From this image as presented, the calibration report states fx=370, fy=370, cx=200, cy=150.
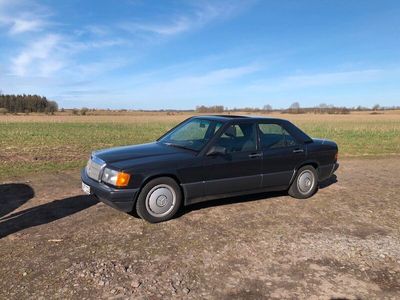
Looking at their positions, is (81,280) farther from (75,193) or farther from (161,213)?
(75,193)

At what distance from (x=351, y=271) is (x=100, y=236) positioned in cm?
305

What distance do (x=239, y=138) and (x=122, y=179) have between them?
214 cm

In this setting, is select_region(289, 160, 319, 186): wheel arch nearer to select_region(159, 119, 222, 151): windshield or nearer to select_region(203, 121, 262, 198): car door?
select_region(203, 121, 262, 198): car door

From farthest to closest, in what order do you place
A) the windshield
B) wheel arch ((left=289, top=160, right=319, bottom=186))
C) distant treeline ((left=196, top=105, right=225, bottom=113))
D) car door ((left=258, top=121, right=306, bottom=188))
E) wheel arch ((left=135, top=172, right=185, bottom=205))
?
1. distant treeline ((left=196, top=105, right=225, bottom=113))
2. wheel arch ((left=289, top=160, right=319, bottom=186))
3. car door ((left=258, top=121, right=306, bottom=188))
4. the windshield
5. wheel arch ((left=135, top=172, right=185, bottom=205))

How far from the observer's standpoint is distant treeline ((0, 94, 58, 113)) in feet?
319

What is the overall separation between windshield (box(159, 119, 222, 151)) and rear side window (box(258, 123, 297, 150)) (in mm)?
873

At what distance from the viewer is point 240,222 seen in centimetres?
551

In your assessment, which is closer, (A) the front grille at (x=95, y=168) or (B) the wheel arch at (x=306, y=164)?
(A) the front grille at (x=95, y=168)

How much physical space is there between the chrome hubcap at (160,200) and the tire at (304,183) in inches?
102

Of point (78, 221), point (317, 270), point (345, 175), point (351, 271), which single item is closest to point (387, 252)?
point (351, 271)

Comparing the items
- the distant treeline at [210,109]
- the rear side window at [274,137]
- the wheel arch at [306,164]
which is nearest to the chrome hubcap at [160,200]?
the rear side window at [274,137]

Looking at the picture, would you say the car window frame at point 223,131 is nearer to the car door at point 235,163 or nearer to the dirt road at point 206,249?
the car door at point 235,163

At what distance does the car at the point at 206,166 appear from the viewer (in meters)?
5.24

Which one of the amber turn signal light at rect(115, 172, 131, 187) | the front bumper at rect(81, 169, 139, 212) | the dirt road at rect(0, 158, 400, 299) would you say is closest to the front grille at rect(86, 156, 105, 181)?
the front bumper at rect(81, 169, 139, 212)
